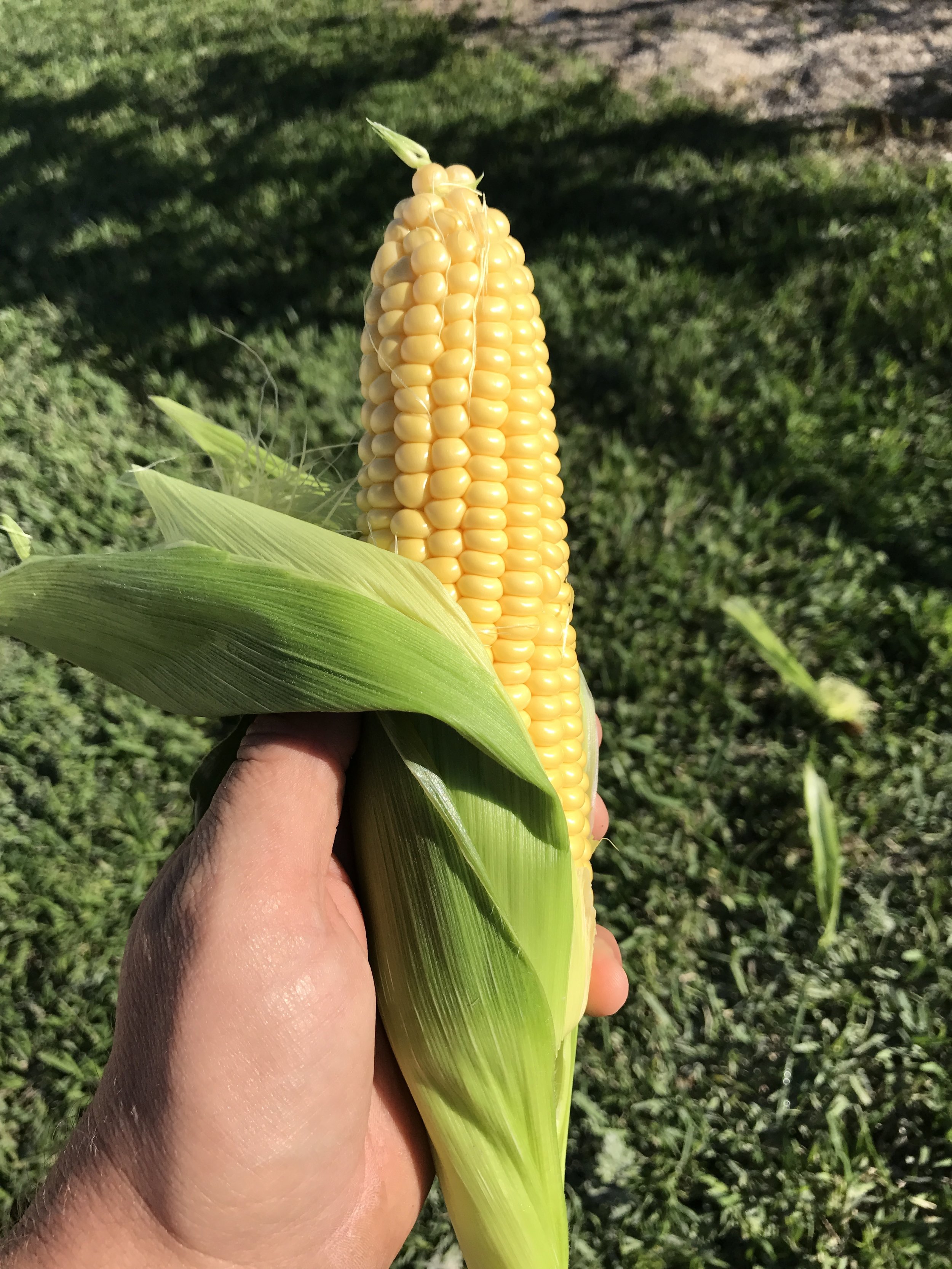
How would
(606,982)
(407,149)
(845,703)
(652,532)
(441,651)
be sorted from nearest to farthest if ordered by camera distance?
(441,651)
(407,149)
(606,982)
(845,703)
(652,532)

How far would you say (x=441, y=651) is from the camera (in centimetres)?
171

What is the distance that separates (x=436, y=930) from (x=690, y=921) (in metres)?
1.61

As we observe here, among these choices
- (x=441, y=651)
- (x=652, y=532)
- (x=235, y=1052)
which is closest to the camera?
(x=441, y=651)

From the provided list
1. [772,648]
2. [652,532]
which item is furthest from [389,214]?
[772,648]

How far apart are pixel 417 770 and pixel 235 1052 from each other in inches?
28.8

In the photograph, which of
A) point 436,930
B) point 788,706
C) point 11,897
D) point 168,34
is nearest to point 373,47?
point 168,34

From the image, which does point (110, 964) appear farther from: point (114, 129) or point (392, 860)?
point (114, 129)

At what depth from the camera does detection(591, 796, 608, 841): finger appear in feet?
9.76

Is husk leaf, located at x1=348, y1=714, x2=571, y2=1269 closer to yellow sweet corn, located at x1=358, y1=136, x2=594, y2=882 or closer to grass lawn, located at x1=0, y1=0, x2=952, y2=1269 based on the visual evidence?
yellow sweet corn, located at x1=358, y1=136, x2=594, y2=882

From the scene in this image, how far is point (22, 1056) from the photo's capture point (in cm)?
302

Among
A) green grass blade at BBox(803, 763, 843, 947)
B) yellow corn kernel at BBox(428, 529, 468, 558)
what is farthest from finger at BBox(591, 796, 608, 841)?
yellow corn kernel at BBox(428, 529, 468, 558)

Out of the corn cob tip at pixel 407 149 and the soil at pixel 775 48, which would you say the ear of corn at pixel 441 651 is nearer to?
the corn cob tip at pixel 407 149

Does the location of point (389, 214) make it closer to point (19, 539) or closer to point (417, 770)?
point (19, 539)

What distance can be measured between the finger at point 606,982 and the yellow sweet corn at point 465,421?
0.93m
